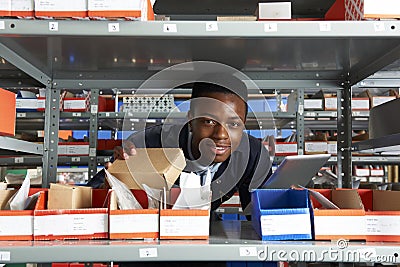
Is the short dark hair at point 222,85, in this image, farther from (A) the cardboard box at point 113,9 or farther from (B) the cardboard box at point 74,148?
(B) the cardboard box at point 74,148

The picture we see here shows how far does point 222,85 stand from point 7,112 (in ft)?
2.44

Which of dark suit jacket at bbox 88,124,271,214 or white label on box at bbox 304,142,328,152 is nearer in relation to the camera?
dark suit jacket at bbox 88,124,271,214

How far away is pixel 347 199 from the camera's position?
3.77 feet

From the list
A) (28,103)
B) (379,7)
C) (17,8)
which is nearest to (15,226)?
(17,8)

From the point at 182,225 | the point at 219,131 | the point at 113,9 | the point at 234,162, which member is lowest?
the point at 182,225

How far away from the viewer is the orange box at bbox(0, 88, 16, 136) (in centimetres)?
119

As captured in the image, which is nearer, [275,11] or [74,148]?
[275,11]

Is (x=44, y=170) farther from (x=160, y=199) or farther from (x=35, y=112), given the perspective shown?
(x=35, y=112)

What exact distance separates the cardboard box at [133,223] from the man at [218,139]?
0.44m

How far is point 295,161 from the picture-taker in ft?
4.01

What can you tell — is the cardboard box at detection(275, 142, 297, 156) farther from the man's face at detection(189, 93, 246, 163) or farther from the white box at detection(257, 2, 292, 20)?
the white box at detection(257, 2, 292, 20)

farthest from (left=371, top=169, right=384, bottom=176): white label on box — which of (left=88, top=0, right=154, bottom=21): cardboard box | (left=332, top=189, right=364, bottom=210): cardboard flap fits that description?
(left=88, top=0, right=154, bottom=21): cardboard box

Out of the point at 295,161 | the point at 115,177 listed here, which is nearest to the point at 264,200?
the point at 295,161

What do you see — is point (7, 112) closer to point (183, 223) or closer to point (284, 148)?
point (183, 223)
